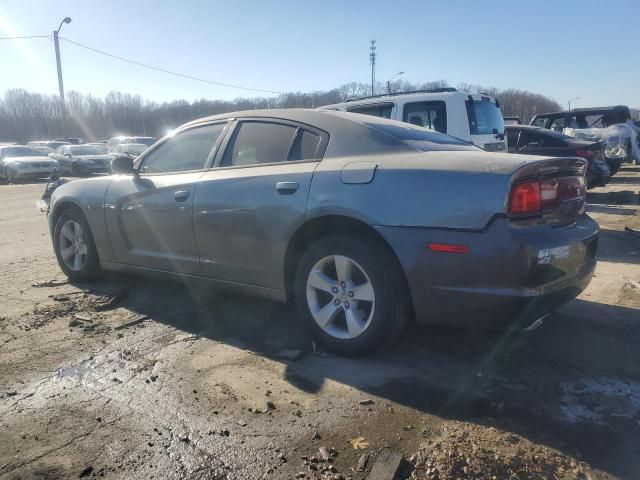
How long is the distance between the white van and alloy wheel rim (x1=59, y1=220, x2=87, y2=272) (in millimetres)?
4084

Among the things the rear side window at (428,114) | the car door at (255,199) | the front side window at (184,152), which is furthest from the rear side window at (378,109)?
the car door at (255,199)

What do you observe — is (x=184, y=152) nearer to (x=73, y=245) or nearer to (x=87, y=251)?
(x=87, y=251)

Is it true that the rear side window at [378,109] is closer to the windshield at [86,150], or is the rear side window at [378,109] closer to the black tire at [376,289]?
the black tire at [376,289]

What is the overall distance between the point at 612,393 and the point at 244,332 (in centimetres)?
240

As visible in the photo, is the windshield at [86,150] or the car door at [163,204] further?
the windshield at [86,150]

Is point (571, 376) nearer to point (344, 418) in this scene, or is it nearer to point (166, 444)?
point (344, 418)

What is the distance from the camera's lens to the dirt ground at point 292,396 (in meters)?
2.32

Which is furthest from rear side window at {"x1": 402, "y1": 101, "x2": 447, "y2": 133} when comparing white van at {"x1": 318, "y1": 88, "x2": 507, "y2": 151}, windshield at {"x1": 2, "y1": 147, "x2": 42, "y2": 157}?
windshield at {"x1": 2, "y1": 147, "x2": 42, "y2": 157}

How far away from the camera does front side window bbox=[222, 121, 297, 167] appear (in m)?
3.78

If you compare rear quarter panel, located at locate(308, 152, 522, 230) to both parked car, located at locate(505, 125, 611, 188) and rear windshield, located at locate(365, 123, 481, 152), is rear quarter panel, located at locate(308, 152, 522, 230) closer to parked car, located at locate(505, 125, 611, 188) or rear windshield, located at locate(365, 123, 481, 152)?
rear windshield, located at locate(365, 123, 481, 152)

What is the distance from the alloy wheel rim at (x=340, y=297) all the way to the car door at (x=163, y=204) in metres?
1.13

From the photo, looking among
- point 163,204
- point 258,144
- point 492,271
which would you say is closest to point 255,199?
point 258,144

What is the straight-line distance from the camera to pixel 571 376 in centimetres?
303

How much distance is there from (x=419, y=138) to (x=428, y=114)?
4607 millimetres
